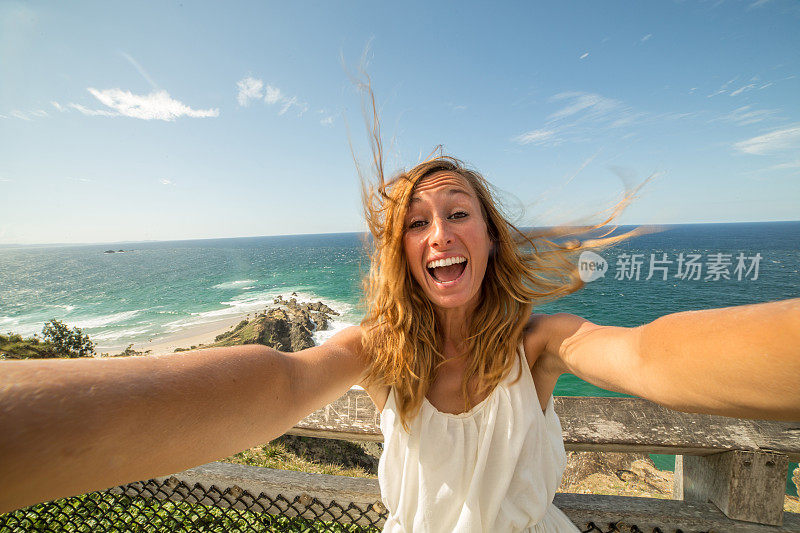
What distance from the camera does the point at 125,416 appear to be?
0.72 metres

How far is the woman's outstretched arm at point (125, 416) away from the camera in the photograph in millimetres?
592

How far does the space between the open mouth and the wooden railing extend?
85 cm

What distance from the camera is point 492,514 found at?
4.98ft

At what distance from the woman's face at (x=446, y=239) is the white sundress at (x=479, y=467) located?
59 cm

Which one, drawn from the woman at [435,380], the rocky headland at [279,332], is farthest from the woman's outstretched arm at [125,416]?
the rocky headland at [279,332]

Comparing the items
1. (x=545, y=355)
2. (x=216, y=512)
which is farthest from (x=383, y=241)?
(x=216, y=512)

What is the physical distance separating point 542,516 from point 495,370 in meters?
0.68

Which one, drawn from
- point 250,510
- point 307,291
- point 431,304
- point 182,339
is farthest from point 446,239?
point 307,291

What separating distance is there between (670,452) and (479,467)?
862mm

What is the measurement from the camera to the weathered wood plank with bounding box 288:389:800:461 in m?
1.43

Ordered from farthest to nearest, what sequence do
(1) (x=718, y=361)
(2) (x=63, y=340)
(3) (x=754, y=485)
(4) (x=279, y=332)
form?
(4) (x=279, y=332)
(2) (x=63, y=340)
(3) (x=754, y=485)
(1) (x=718, y=361)

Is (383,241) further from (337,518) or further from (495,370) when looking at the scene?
(337,518)

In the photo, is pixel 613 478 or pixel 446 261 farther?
pixel 613 478

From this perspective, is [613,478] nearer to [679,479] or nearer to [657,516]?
[679,479]
